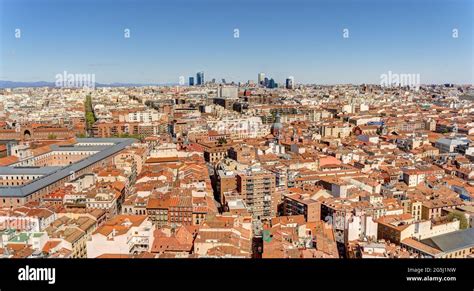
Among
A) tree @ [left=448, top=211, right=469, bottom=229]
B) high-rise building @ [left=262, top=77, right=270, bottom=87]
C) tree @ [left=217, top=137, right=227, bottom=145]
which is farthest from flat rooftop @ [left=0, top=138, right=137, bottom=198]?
high-rise building @ [left=262, top=77, right=270, bottom=87]

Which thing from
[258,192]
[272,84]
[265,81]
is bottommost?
[258,192]

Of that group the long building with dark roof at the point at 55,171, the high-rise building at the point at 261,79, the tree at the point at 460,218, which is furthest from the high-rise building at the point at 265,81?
the tree at the point at 460,218

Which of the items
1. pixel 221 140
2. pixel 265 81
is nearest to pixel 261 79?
pixel 265 81

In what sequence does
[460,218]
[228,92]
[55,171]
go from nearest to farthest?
[460,218]
[55,171]
[228,92]

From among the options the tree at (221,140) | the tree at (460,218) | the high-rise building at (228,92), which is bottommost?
the tree at (460,218)

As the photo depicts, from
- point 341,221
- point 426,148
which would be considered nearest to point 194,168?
point 341,221

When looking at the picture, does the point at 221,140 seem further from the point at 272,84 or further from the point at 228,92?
the point at 272,84

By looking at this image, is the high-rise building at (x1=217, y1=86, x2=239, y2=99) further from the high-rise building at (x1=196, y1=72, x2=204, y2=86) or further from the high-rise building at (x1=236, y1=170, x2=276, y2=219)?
the high-rise building at (x1=236, y1=170, x2=276, y2=219)

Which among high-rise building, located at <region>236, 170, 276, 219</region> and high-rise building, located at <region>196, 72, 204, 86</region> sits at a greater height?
high-rise building, located at <region>196, 72, 204, 86</region>

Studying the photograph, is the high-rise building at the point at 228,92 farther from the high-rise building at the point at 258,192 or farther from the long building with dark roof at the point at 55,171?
the high-rise building at the point at 258,192

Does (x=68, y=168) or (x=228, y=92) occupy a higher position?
(x=228, y=92)

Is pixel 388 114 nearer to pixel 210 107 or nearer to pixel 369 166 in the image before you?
pixel 210 107
